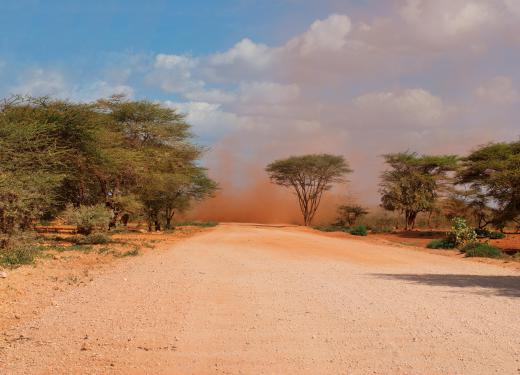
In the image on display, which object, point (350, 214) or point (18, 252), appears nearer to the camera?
point (18, 252)

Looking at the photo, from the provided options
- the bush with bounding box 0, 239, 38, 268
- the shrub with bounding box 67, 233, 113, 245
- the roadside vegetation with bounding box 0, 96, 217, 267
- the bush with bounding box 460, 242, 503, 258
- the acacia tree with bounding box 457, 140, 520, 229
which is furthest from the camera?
the acacia tree with bounding box 457, 140, 520, 229

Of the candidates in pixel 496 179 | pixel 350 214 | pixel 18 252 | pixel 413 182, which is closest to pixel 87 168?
pixel 18 252

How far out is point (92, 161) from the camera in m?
21.7

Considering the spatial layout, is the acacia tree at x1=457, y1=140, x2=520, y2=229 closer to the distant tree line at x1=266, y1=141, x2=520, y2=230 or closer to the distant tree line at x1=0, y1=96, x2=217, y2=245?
the distant tree line at x1=266, y1=141, x2=520, y2=230

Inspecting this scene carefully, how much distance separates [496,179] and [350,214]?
2503 cm

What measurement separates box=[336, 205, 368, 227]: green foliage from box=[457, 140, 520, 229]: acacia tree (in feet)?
51.9

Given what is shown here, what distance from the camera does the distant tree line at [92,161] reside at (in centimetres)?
1542

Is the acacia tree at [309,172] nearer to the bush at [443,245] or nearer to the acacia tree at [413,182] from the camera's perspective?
the acacia tree at [413,182]

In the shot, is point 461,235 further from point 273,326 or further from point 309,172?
point 309,172

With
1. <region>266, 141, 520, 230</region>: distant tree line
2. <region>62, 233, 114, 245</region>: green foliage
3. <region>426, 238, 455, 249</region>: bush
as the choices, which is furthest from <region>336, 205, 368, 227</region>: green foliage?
<region>62, 233, 114, 245</region>: green foliage

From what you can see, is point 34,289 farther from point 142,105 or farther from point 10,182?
point 142,105

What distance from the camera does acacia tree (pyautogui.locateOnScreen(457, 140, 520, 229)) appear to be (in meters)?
28.9

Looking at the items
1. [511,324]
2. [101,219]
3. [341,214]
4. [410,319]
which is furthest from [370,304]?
[341,214]

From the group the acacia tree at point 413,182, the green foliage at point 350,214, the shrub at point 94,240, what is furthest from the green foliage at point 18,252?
the green foliage at point 350,214
